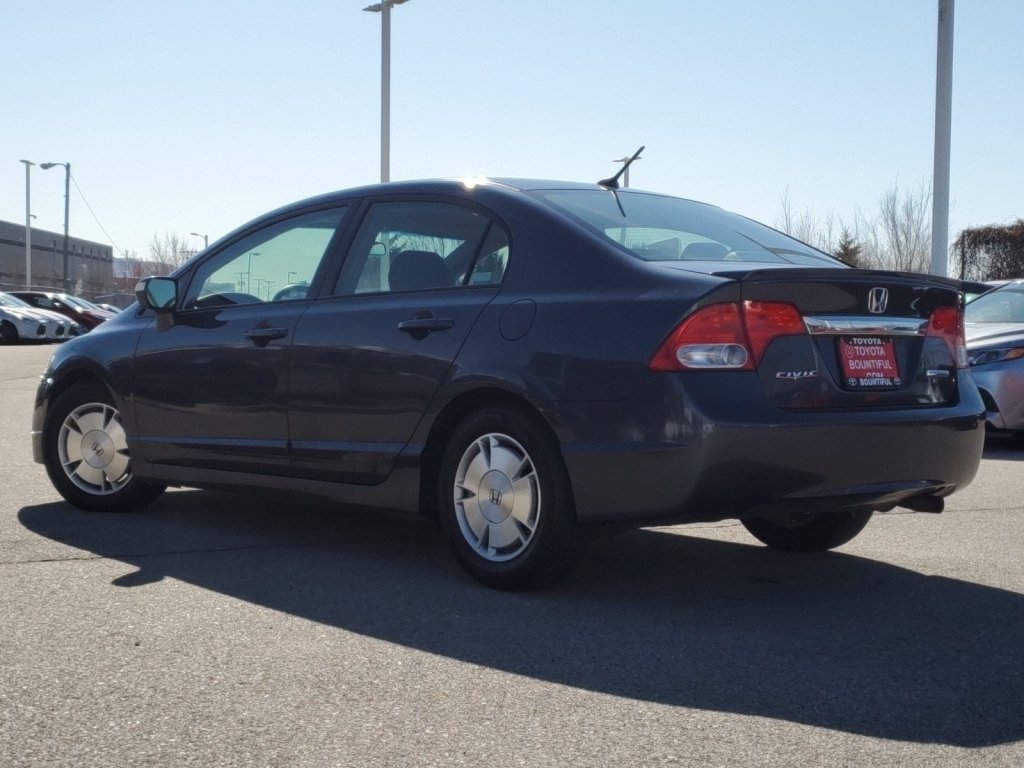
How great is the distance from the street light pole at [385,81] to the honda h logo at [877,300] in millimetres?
20903

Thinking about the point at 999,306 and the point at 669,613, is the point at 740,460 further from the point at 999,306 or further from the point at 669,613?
the point at 999,306

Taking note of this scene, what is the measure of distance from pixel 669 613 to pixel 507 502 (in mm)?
716

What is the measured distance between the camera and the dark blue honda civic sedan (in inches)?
184

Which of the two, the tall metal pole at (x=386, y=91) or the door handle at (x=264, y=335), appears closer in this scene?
the door handle at (x=264, y=335)

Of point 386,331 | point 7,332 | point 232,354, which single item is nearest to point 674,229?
point 386,331

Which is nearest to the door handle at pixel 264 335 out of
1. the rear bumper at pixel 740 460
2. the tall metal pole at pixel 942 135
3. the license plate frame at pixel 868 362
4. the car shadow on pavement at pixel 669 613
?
the car shadow on pavement at pixel 669 613

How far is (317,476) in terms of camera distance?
5.90 meters

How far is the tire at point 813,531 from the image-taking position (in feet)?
19.5

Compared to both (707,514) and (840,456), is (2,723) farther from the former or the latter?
(840,456)

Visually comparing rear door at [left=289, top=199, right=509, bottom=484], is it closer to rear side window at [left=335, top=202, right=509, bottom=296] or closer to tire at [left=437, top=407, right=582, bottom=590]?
rear side window at [left=335, top=202, right=509, bottom=296]

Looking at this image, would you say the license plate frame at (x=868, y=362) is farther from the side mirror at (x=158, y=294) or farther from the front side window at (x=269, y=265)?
the side mirror at (x=158, y=294)

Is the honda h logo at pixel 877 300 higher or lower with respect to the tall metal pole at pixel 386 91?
lower

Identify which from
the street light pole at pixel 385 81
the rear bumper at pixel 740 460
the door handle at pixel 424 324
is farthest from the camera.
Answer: the street light pole at pixel 385 81

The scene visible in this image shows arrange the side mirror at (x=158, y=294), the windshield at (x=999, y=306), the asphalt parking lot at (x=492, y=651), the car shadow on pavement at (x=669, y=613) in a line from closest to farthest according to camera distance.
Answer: the asphalt parking lot at (x=492, y=651), the car shadow on pavement at (x=669, y=613), the side mirror at (x=158, y=294), the windshield at (x=999, y=306)
